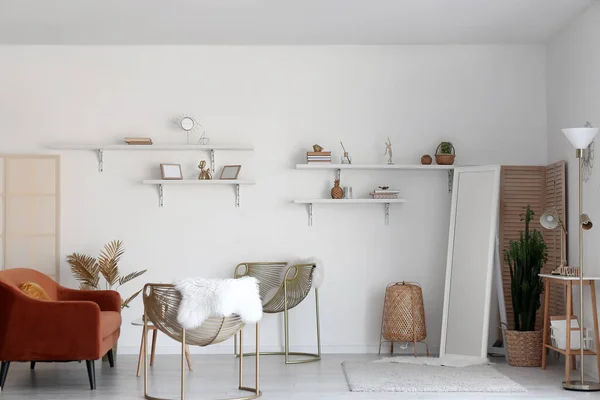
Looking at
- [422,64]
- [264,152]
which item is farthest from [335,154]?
[422,64]

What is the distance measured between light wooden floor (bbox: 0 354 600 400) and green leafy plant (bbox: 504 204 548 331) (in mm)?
447

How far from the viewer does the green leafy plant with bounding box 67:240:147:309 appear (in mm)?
6613

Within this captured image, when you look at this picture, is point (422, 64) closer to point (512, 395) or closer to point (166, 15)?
point (166, 15)

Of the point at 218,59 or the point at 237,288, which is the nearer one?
the point at 237,288

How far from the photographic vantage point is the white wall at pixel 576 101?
581cm

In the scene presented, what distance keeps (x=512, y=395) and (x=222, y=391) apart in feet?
6.38

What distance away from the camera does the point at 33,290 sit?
5656mm

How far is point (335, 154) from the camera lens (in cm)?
711

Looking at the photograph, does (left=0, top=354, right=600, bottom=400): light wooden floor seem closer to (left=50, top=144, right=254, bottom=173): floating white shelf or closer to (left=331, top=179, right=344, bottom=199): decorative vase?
(left=331, top=179, right=344, bottom=199): decorative vase

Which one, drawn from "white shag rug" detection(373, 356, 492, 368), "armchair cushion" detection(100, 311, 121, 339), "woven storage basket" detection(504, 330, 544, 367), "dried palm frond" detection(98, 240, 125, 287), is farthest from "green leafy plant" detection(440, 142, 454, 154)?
"armchair cushion" detection(100, 311, 121, 339)

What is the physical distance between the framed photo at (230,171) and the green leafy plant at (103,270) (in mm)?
1123

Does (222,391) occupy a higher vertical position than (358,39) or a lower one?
lower

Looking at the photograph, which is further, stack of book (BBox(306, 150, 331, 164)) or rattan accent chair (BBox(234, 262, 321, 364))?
stack of book (BBox(306, 150, 331, 164))

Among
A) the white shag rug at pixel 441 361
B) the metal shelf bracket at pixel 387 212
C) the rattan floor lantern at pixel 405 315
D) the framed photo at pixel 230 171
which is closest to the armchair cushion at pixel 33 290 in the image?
the framed photo at pixel 230 171
